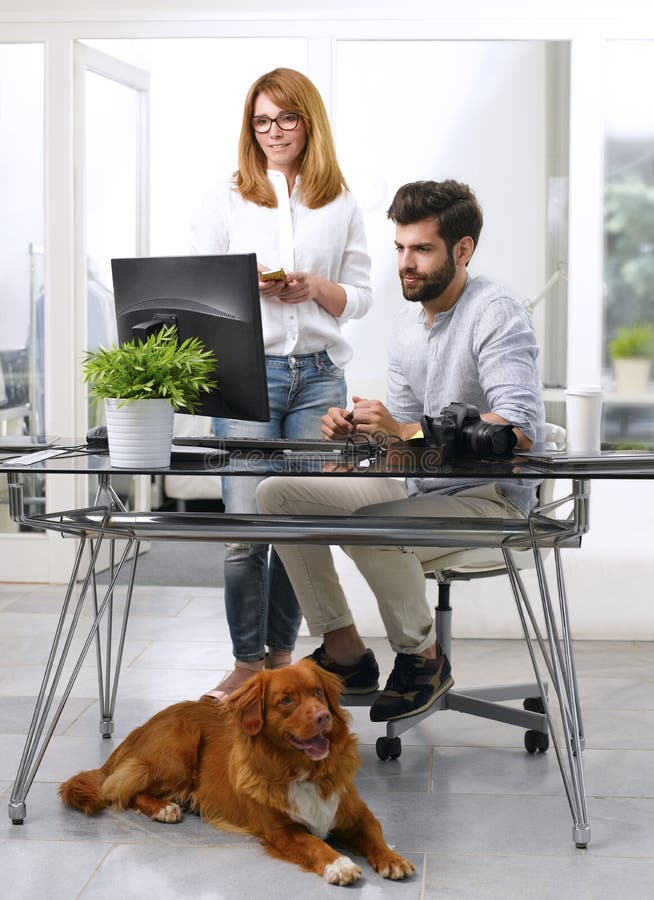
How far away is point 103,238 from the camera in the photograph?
4375 millimetres

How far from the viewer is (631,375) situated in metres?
4.11

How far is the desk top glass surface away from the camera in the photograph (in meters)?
1.91

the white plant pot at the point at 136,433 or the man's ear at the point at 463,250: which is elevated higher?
the man's ear at the point at 463,250

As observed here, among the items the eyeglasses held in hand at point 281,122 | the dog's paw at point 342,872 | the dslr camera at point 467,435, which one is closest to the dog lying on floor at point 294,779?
the dog's paw at point 342,872

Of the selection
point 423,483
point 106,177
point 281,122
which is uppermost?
point 106,177

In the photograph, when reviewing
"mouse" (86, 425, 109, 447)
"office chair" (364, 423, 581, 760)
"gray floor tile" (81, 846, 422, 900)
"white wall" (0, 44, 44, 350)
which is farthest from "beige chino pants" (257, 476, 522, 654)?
"white wall" (0, 44, 44, 350)

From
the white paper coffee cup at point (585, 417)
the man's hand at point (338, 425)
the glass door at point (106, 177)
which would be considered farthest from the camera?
the glass door at point (106, 177)

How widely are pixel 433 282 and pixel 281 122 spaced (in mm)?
710

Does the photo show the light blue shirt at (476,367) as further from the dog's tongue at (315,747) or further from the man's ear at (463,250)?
the dog's tongue at (315,747)

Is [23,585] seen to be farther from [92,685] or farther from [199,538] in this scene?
[199,538]

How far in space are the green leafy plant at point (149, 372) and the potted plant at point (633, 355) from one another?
2.34m

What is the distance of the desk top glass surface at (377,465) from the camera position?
6.27 feet

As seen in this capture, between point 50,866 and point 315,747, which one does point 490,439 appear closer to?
point 315,747

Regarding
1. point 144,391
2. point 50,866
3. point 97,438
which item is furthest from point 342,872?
point 97,438
